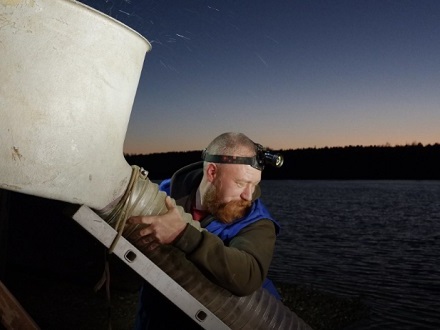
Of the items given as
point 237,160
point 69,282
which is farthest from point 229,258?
point 69,282

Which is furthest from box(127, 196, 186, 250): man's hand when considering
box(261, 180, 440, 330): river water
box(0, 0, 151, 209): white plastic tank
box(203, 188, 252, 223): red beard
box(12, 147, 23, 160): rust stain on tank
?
box(261, 180, 440, 330): river water

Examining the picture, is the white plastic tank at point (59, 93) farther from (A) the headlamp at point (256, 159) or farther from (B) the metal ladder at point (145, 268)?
(A) the headlamp at point (256, 159)

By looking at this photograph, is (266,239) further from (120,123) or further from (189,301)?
(120,123)

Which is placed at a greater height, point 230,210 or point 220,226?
point 230,210

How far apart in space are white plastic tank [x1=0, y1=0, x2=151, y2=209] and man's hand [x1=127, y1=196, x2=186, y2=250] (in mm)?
295

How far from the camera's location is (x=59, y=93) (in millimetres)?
1547

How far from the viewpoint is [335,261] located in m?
22.6

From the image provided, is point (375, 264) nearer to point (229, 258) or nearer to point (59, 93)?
point (229, 258)

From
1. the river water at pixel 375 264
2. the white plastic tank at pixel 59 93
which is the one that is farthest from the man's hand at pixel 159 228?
the river water at pixel 375 264

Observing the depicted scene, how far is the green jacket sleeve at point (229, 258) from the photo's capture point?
2.10 meters

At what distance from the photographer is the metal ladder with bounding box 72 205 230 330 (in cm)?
183

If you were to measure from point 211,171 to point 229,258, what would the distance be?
35.5 inches

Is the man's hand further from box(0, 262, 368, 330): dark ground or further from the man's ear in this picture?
box(0, 262, 368, 330): dark ground

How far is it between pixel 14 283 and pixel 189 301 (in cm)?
1154
